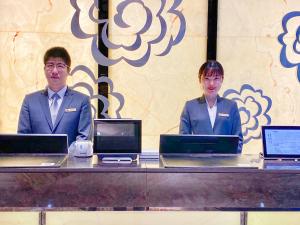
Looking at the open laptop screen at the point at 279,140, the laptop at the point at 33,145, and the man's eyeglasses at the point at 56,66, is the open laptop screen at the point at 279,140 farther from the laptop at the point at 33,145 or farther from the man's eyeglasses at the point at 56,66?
the man's eyeglasses at the point at 56,66

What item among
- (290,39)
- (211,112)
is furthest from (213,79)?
(290,39)

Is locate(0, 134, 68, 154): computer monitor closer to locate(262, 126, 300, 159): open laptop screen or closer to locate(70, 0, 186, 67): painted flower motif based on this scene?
locate(262, 126, 300, 159): open laptop screen

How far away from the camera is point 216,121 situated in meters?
→ 3.71

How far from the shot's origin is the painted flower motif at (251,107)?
17.3ft

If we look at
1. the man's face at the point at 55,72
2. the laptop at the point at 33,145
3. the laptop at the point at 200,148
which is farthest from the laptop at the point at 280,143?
the man's face at the point at 55,72

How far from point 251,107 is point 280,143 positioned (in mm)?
2736

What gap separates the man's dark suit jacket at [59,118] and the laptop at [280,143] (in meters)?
1.49

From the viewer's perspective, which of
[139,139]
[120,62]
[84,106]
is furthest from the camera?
[120,62]

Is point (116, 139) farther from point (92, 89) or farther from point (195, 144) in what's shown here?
point (92, 89)

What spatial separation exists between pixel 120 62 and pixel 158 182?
10.1ft

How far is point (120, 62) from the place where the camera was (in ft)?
16.8
